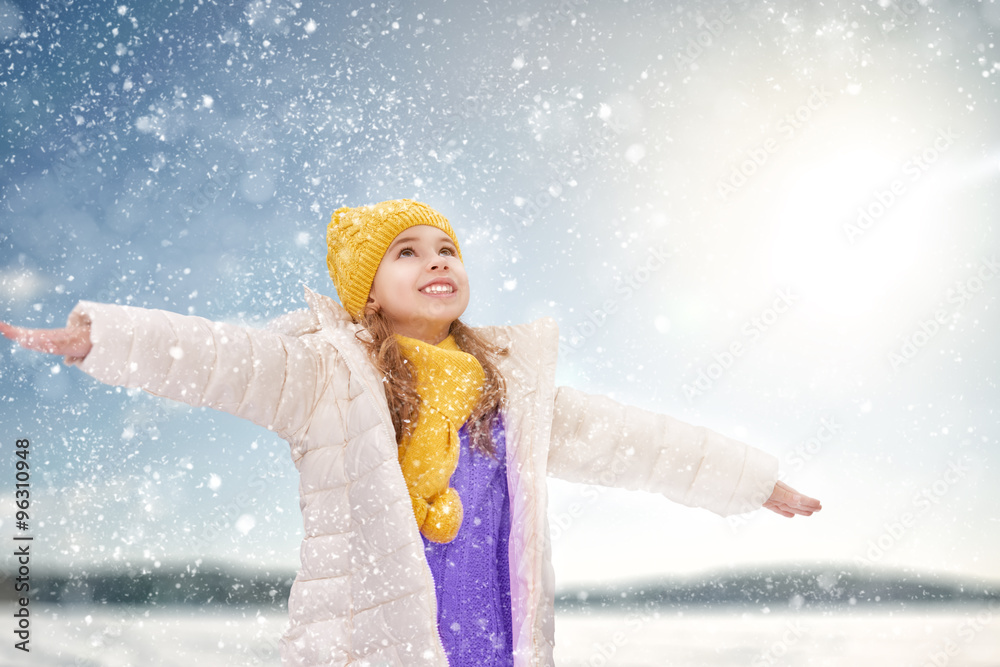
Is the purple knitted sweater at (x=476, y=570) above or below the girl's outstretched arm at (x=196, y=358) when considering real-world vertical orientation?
below

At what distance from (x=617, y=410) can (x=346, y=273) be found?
2.89ft

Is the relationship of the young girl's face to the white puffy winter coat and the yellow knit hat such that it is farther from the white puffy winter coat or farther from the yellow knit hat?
the white puffy winter coat

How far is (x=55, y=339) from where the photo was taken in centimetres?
144

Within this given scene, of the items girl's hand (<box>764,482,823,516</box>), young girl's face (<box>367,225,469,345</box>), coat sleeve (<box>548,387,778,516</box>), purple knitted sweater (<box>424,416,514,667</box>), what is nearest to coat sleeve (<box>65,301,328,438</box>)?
young girl's face (<box>367,225,469,345</box>)

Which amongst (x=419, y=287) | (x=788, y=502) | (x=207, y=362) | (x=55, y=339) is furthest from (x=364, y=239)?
(x=788, y=502)

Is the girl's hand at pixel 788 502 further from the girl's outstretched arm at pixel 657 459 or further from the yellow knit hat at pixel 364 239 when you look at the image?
the yellow knit hat at pixel 364 239

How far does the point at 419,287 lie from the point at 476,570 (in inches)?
30.1

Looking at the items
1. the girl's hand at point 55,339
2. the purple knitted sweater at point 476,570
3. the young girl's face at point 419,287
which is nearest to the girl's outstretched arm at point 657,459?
the purple knitted sweater at point 476,570

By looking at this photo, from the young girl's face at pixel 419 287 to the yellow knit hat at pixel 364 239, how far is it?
23 mm

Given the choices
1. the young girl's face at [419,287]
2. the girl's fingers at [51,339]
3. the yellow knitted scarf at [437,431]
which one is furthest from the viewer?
the young girl's face at [419,287]

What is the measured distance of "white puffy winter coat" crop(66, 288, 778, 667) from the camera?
158 cm

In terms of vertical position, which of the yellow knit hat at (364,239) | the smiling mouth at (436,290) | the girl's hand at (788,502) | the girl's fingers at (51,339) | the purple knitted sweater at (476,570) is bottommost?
the purple knitted sweater at (476,570)

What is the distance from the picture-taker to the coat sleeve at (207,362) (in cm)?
148

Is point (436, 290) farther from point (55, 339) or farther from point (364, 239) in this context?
point (55, 339)
